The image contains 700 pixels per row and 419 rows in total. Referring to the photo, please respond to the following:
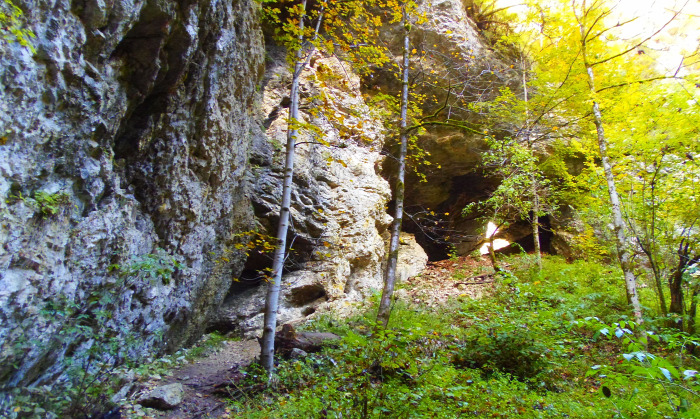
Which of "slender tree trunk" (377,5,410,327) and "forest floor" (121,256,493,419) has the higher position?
"slender tree trunk" (377,5,410,327)

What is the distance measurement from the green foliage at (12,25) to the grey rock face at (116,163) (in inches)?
4.0

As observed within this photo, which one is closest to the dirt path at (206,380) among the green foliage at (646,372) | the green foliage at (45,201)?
the green foliage at (45,201)

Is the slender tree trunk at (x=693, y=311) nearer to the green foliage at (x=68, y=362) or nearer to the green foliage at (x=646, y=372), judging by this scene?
the green foliage at (x=646, y=372)

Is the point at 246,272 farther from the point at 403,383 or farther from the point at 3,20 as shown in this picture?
the point at 3,20

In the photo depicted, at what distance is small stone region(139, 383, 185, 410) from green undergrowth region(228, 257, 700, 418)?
28.7 inches

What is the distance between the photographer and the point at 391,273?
248 inches

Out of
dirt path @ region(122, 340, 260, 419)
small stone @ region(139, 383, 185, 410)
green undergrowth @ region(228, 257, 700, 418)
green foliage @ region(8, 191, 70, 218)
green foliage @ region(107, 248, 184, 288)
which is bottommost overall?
dirt path @ region(122, 340, 260, 419)

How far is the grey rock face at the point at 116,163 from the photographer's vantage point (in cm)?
269

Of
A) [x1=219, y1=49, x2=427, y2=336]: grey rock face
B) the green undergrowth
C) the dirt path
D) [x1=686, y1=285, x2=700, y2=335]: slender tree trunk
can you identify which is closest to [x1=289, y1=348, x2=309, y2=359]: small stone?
the green undergrowth

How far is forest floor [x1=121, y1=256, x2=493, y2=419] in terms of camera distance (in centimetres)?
439

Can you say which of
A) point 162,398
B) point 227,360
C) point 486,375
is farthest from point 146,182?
point 486,375

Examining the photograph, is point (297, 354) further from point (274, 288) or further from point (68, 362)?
point (68, 362)

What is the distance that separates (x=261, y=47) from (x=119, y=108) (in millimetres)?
5048

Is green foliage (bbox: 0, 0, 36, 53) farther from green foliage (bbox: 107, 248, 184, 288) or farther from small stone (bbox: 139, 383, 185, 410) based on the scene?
small stone (bbox: 139, 383, 185, 410)
